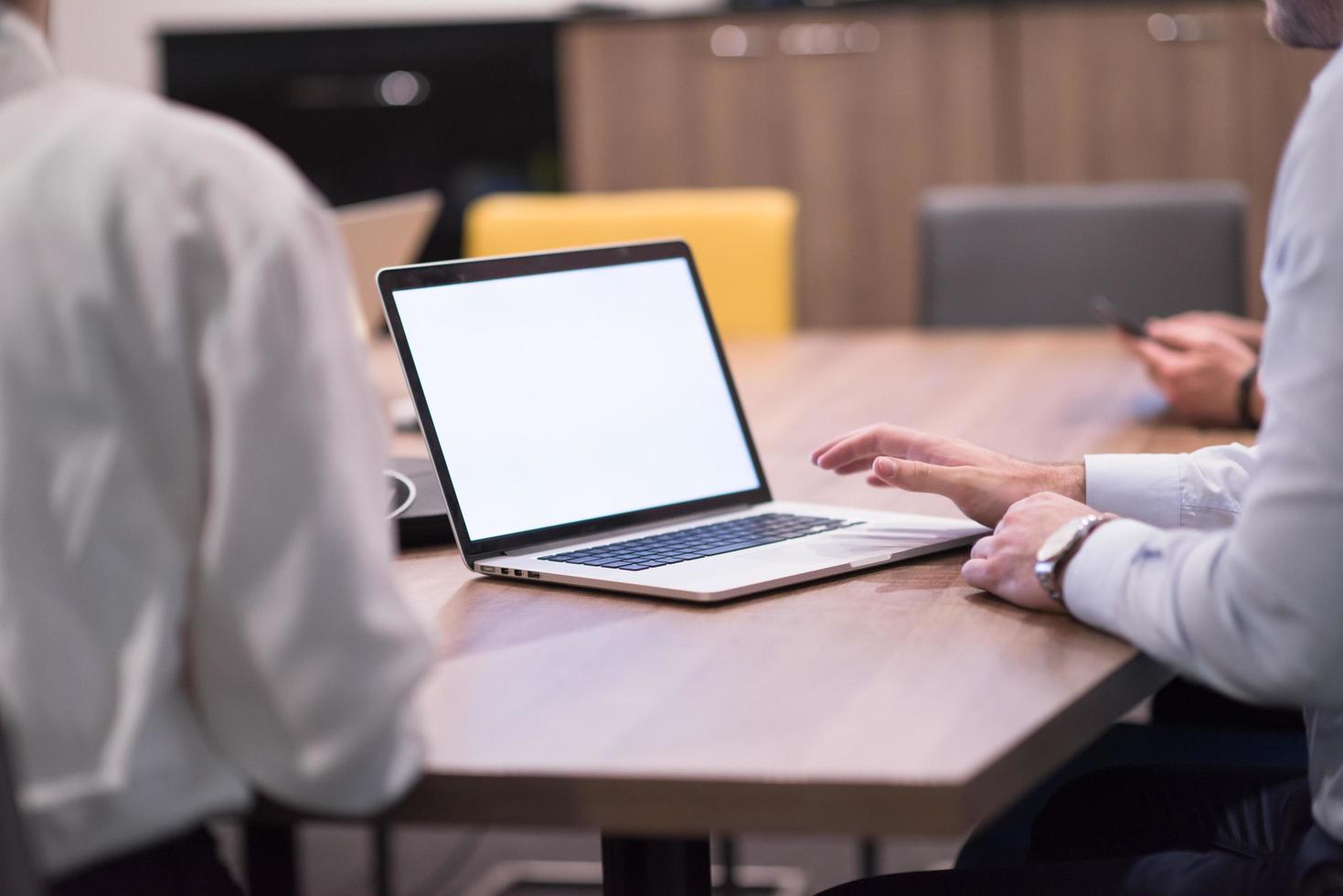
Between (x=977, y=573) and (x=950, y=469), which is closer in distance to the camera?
(x=977, y=573)

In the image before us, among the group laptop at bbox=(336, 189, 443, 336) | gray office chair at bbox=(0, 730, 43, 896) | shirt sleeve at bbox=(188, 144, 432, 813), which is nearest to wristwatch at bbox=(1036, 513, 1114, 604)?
shirt sleeve at bbox=(188, 144, 432, 813)

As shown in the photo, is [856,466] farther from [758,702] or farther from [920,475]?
[758,702]

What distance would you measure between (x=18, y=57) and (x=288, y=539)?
0.92 feet

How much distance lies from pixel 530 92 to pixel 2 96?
404 cm

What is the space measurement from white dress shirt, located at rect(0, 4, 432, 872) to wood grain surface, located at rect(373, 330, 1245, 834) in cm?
11

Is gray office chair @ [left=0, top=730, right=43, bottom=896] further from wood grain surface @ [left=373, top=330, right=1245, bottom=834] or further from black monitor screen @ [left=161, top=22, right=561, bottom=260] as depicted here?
black monitor screen @ [left=161, top=22, right=561, bottom=260]

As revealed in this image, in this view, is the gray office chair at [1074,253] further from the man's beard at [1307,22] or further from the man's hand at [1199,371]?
the man's beard at [1307,22]

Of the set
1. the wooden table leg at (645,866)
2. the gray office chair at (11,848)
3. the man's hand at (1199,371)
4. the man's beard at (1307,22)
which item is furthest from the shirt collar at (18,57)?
the man's hand at (1199,371)

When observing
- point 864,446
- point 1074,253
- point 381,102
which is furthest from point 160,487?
point 381,102

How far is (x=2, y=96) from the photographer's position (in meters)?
0.80

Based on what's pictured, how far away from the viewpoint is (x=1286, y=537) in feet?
2.85

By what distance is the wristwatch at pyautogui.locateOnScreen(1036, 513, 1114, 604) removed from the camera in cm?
101

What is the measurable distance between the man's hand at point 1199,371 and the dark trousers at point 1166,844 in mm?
558

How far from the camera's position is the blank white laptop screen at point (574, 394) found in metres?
1.20
